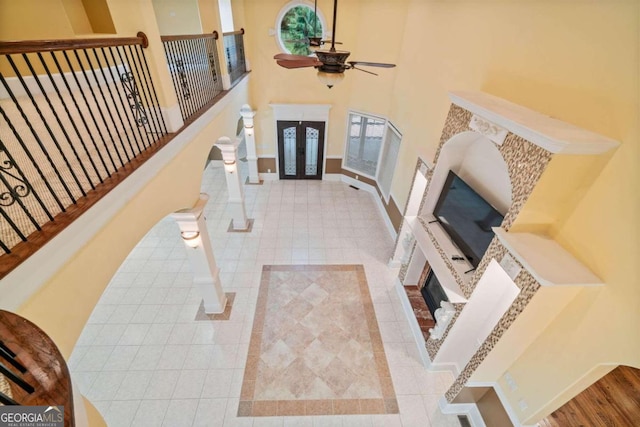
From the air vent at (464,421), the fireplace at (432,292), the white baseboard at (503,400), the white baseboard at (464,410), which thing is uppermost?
the white baseboard at (503,400)

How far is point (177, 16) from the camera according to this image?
695cm

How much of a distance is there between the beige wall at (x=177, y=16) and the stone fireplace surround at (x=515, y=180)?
687 centimetres

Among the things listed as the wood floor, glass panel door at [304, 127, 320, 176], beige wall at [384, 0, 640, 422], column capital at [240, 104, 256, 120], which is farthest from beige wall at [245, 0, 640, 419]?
column capital at [240, 104, 256, 120]

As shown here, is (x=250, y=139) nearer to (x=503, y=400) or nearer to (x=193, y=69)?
(x=193, y=69)

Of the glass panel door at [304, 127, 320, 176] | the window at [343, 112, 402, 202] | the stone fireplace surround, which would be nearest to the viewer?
the stone fireplace surround

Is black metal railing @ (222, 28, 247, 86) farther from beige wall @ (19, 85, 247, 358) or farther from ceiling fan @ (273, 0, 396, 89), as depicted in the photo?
ceiling fan @ (273, 0, 396, 89)

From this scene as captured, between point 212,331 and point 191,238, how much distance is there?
1.70m

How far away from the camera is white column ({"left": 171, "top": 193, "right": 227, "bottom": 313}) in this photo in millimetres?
3775

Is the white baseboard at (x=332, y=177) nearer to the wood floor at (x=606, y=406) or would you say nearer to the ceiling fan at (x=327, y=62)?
the ceiling fan at (x=327, y=62)

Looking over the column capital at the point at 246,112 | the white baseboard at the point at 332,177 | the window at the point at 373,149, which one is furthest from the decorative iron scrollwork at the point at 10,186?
the white baseboard at the point at 332,177

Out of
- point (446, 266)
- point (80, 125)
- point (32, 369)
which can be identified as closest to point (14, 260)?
point (32, 369)

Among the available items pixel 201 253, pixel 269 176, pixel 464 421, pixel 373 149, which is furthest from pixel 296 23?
pixel 464 421

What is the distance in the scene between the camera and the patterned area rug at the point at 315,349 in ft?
12.5

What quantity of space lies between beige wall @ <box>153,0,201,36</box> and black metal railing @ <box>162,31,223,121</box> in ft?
10.5
